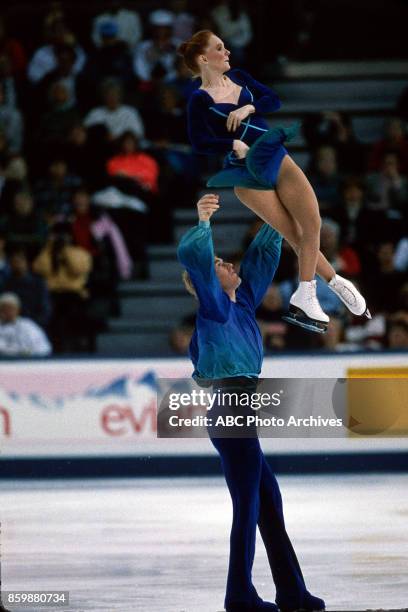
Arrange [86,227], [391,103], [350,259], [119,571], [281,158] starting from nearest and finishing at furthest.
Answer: [281,158] < [119,571] < [350,259] < [86,227] < [391,103]

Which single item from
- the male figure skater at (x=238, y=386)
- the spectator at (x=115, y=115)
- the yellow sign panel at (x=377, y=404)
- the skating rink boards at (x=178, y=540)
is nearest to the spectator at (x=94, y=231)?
the spectator at (x=115, y=115)

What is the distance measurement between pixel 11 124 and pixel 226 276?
30.4 ft

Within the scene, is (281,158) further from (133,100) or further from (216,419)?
(133,100)

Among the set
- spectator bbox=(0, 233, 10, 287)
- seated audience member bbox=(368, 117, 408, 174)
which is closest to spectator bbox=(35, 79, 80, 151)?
spectator bbox=(0, 233, 10, 287)

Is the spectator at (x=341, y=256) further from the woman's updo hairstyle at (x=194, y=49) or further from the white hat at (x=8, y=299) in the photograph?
the woman's updo hairstyle at (x=194, y=49)

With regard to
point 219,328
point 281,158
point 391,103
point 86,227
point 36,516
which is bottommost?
point 36,516

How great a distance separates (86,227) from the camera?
1295cm

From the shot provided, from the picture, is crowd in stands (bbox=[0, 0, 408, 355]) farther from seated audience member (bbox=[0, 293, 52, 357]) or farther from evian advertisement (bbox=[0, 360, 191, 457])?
evian advertisement (bbox=[0, 360, 191, 457])

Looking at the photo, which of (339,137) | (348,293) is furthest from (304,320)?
(339,137)

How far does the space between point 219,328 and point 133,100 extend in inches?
361

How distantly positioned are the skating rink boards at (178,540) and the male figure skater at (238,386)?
0.37m

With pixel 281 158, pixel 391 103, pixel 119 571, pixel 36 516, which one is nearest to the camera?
pixel 281 158

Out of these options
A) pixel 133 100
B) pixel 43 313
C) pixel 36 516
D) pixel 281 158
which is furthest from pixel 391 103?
pixel 281 158

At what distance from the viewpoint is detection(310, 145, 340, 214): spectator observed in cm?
1225
